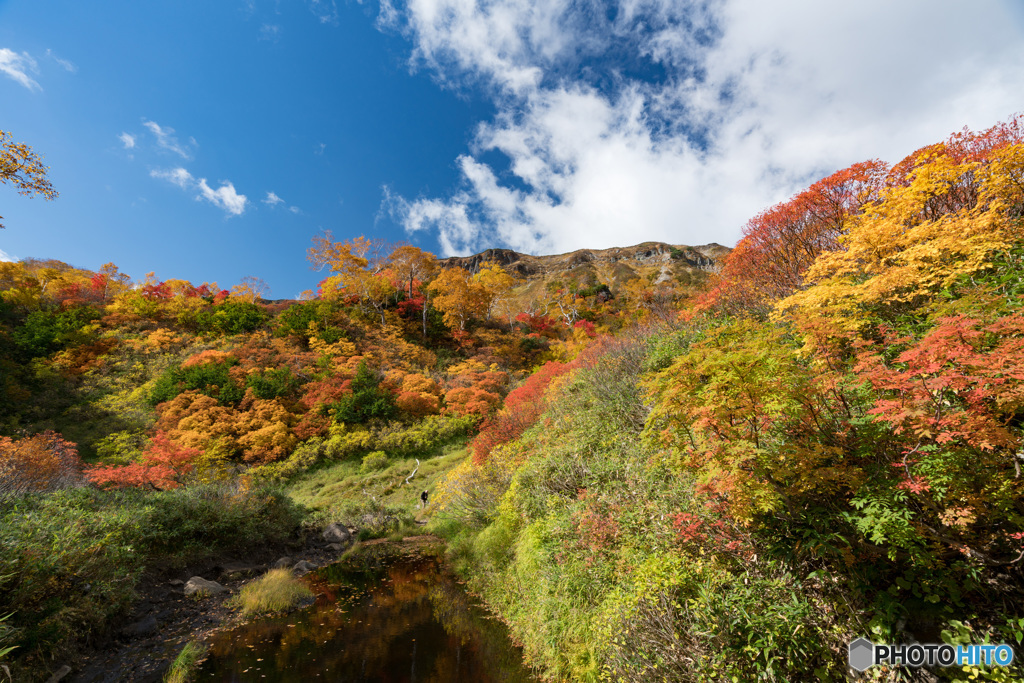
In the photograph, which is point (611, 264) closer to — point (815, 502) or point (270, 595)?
point (270, 595)

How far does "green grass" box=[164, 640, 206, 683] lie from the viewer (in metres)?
6.08

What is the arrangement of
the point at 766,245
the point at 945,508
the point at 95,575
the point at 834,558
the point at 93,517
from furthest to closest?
the point at 766,245 < the point at 93,517 < the point at 95,575 < the point at 834,558 < the point at 945,508

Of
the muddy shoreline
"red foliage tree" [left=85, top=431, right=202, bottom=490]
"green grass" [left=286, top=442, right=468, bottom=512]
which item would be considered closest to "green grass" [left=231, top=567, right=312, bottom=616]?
the muddy shoreline

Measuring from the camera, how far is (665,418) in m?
5.78

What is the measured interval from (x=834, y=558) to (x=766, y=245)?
1213 centimetres

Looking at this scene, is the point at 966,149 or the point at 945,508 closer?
the point at 945,508

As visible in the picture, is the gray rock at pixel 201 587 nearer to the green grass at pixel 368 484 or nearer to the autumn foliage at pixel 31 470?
the autumn foliage at pixel 31 470

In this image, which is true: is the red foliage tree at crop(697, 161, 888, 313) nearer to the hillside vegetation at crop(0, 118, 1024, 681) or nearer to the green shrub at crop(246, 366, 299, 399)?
the hillside vegetation at crop(0, 118, 1024, 681)

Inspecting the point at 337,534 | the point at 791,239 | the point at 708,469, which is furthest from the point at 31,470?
the point at 791,239

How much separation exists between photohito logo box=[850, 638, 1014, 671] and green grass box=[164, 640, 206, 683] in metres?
9.22

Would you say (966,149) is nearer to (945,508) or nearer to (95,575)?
(945,508)

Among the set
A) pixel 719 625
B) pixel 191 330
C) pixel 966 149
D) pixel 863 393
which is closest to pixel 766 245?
pixel 966 149

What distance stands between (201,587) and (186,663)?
12.0ft

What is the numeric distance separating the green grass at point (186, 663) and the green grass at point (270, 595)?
1554 mm
